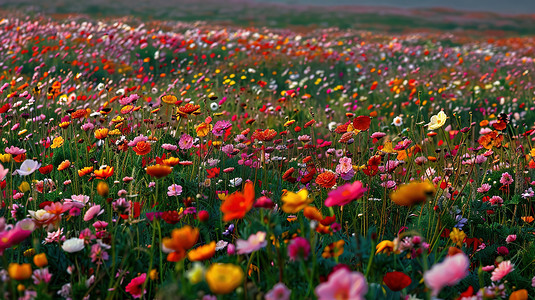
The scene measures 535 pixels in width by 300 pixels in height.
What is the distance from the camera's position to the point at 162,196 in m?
2.17

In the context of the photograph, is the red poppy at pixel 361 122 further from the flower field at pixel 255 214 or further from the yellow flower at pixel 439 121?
the yellow flower at pixel 439 121

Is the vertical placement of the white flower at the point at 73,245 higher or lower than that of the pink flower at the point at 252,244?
lower

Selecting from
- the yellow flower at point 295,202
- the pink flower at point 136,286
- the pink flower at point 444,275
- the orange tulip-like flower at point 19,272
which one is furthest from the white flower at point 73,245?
the pink flower at point 444,275

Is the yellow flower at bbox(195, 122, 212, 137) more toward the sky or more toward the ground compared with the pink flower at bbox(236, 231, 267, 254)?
more toward the ground

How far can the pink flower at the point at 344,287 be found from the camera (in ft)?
2.28

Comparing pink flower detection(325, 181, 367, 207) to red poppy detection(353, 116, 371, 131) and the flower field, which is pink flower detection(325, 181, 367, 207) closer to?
the flower field

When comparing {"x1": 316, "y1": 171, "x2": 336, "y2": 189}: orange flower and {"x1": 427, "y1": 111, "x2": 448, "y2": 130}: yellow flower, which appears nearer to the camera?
{"x1": 316, "y1": 171, "x2": 336, "y2": 189}: orange flower

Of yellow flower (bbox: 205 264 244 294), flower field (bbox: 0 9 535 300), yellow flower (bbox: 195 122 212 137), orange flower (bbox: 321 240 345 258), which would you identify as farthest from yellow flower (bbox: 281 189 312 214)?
yellow flower (bbox: 195 122 212 137)

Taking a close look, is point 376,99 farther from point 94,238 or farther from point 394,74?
point 94,238

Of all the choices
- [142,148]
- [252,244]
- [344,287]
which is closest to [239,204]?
[252,244]

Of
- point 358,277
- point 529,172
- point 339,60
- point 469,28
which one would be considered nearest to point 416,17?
point 469,28

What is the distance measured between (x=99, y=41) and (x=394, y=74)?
18.8 ft

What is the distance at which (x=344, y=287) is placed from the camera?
714 millimetres

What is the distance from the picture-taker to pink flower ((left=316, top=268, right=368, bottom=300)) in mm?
696
